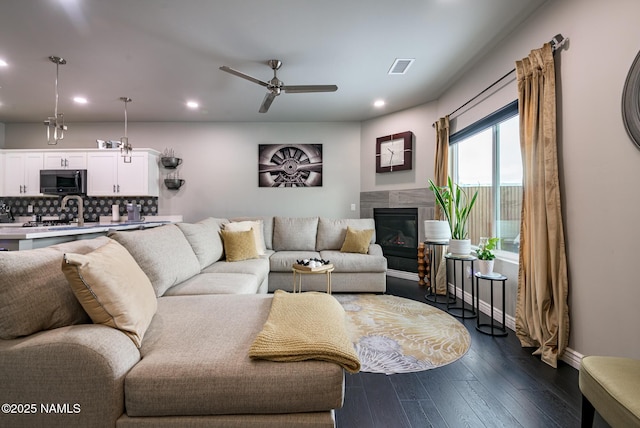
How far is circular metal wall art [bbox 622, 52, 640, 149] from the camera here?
1573 millimetres

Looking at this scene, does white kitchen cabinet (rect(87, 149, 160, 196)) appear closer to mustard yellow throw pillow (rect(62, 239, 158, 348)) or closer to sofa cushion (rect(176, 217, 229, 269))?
sofa cushion (rect(176, 217, 229, 269))

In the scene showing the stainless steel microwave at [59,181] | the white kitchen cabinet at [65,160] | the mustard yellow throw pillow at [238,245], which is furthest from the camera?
the white kitchen cabinet at [65,160]

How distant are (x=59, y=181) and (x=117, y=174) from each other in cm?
87

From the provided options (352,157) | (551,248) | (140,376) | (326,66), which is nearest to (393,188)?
(352,157)

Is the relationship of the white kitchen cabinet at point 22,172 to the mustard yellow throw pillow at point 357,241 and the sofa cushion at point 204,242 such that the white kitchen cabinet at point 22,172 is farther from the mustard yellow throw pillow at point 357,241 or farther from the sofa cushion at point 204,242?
the mustard yellow throw pillow at point 357,241

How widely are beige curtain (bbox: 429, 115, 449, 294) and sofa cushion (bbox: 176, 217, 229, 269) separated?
2.78m

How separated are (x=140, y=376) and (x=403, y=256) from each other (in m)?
4.09

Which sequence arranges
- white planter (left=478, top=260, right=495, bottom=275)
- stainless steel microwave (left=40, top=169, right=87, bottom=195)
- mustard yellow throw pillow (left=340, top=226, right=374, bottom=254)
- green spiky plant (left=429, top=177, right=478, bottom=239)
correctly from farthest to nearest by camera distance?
stainless steel microwave (left=40, top=169, right=87, bottom=195) → mustard yellow throw pillow (left=340, top=226, right=374, bottom=254) → green spiky plant (left=429, top=177, right=478, bottom=239) → white planter (left=478, top=260, right=495, bottom=275)

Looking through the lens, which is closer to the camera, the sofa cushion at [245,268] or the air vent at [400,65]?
the sofa cushion at [245,268]

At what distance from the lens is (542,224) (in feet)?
6.89

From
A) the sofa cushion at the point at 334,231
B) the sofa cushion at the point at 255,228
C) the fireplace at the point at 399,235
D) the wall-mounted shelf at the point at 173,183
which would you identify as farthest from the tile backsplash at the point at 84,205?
the fireplace at the point at 399,235

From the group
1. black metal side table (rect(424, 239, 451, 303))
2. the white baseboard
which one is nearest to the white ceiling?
black metal side table (rect(424, 239, 451, 303))

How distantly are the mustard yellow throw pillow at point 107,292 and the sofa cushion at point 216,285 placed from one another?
80cm

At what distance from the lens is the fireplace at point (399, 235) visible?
4.49 meters
